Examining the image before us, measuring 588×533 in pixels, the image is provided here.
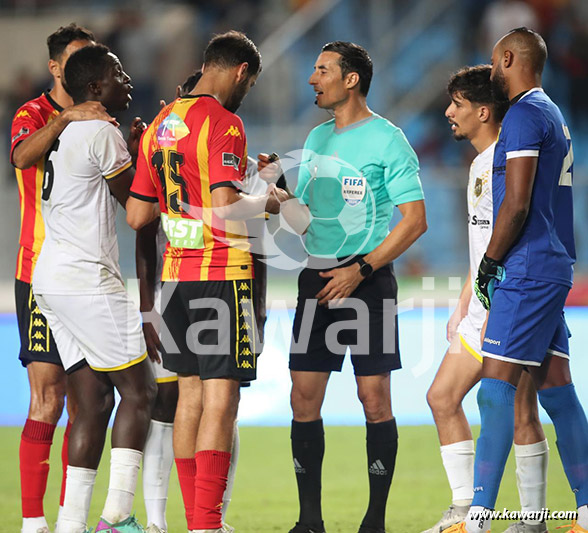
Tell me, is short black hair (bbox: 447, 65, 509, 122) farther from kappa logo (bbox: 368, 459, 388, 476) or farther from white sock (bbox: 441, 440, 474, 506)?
kappa logo (bbox: 368, 459, 388, 476)

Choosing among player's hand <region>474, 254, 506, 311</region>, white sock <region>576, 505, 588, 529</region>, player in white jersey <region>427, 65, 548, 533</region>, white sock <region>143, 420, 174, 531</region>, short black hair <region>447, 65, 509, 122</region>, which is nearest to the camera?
player's hand <region>474, 254, 506, 311</region>

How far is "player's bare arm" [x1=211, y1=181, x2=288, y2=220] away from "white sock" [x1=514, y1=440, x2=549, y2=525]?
5.24 ft

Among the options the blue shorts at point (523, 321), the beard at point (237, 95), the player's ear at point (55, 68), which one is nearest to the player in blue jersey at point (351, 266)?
the beard at point (237, 95)

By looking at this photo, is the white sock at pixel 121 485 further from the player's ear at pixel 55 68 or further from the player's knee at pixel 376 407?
the player's ear at pixel 55 68

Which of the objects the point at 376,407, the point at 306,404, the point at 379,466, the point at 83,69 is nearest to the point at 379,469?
the point at 379,466

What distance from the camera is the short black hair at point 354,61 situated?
178 inches

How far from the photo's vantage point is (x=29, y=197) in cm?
437

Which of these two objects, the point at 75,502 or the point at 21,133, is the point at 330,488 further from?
the point at 21,133

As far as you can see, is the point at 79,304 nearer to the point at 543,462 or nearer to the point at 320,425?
the point at 320,425

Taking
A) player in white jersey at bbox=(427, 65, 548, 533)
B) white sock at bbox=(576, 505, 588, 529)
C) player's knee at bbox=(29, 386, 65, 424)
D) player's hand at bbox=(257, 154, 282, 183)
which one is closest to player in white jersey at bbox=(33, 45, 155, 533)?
player's knee at bbox=(29, 386, 65, 424)

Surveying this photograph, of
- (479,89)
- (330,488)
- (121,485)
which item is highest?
(479,89)

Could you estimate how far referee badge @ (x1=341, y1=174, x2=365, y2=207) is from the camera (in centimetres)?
450

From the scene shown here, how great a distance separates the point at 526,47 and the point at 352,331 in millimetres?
1524

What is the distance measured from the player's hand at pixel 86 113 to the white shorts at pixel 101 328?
793 mm
